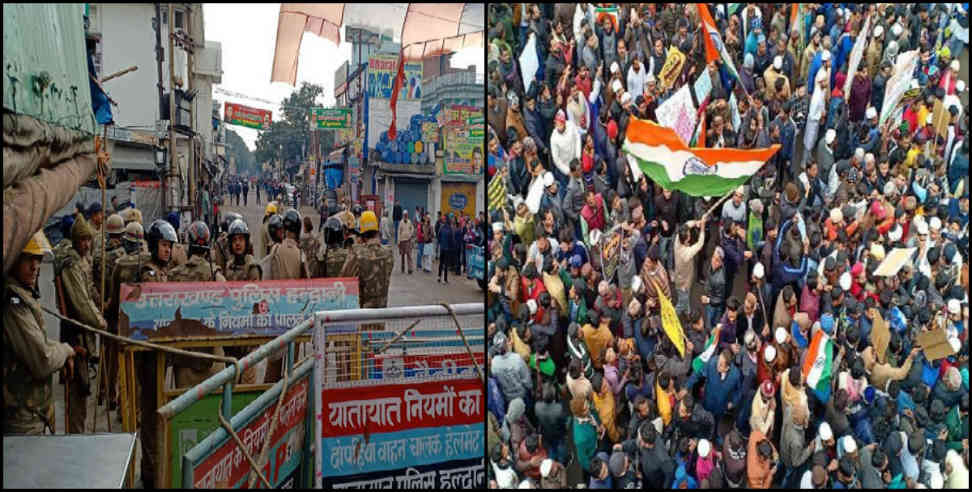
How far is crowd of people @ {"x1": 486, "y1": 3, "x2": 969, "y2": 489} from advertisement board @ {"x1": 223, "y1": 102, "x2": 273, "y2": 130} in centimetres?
1118

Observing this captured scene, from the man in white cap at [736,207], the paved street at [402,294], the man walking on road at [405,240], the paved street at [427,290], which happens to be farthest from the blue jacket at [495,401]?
the man walking on road at [405,240]

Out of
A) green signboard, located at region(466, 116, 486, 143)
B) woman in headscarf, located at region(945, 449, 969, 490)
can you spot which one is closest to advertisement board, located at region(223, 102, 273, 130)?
green signboard, located at region(466, 116, 486, 143)

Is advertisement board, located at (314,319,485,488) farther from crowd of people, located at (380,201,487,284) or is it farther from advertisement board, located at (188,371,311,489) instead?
crowd of people, located at (380,201,487,284)

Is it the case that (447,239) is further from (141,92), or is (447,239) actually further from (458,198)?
(141,92)

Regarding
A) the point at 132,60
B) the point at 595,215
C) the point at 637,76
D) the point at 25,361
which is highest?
the point at 132,60

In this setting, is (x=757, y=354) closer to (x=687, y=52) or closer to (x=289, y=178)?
(x=687, y=52)

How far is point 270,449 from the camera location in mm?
A: 2184

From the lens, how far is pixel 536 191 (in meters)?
2.72

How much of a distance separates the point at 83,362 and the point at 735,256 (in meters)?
2.47

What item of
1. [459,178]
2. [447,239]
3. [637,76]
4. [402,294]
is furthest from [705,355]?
[459,178]

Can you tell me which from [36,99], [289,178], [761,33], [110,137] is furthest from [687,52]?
[289,178]

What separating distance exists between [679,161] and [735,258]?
1.43 ft

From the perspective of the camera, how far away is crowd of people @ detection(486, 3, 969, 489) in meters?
2.71

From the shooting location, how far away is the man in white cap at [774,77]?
9.50 ft
